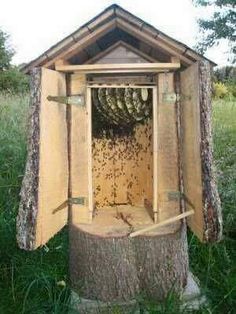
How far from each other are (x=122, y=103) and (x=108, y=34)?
640 mm

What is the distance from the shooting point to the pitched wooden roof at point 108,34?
8.38ft

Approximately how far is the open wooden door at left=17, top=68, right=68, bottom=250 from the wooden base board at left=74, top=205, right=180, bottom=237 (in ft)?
1.22

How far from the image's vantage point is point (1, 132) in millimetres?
5488

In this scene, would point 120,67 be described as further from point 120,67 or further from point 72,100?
point 72,100

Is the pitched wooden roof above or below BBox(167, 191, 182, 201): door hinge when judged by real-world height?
above

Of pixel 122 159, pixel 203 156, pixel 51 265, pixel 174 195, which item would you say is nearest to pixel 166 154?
pixel 174 195

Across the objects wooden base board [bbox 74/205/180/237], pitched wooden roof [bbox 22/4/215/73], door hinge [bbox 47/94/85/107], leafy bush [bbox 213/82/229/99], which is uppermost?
leafy bush [bbox 213/82/229/99]

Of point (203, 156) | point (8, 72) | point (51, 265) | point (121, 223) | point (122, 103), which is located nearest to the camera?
point (203, 156)

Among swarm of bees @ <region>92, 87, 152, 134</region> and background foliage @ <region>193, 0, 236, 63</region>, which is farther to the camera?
background foliage @ <region>193, 0, 236, 63</region>

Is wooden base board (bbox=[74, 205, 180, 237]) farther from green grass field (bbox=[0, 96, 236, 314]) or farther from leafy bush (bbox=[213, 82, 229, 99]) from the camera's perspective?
leafy bush (bbox=[213, 82, 229, 99])

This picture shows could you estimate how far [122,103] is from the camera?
3291 millimetres

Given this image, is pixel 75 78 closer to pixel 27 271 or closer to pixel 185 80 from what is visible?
pixel 185 80

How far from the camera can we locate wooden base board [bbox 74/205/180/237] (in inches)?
115

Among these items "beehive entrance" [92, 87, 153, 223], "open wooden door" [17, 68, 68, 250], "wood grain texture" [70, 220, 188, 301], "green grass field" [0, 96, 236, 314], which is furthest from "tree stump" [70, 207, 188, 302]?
"beehive entrance" [92, 87, 153, 223]
